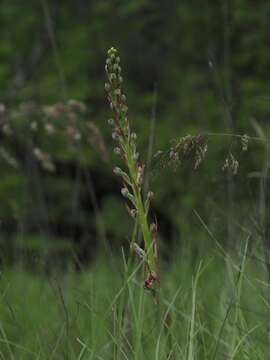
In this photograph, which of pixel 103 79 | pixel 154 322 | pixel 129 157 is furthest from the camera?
pixel 103 79

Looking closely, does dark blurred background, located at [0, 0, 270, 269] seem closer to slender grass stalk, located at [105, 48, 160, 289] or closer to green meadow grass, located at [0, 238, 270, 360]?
green meadow grass, located at [0, 238, 270, 360]

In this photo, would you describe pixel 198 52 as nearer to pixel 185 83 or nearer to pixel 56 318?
pixel 185 83

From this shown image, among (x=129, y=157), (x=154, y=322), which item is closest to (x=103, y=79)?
(x=154, y=322)

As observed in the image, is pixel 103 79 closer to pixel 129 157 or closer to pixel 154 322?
pixel 154 322

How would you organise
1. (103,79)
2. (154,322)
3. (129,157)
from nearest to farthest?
(129,157) < (154,322) < (103,79)

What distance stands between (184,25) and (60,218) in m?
1.94

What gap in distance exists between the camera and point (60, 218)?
7727 mm

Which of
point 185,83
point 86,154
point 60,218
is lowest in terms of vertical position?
point 60,218

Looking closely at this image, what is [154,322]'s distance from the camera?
157cm

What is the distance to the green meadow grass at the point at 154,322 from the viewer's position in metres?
1.39

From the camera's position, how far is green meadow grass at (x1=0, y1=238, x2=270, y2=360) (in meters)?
1.39

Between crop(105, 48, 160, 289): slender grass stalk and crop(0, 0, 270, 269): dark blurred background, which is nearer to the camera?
crop(105, 48, 160, 289): slender grass stalk

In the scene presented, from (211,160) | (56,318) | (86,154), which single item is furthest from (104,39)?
(56,318)

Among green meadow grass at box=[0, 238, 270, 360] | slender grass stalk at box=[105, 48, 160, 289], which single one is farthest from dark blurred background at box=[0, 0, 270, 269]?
slender grass stalk at box=[105, 48, 160, 289]
